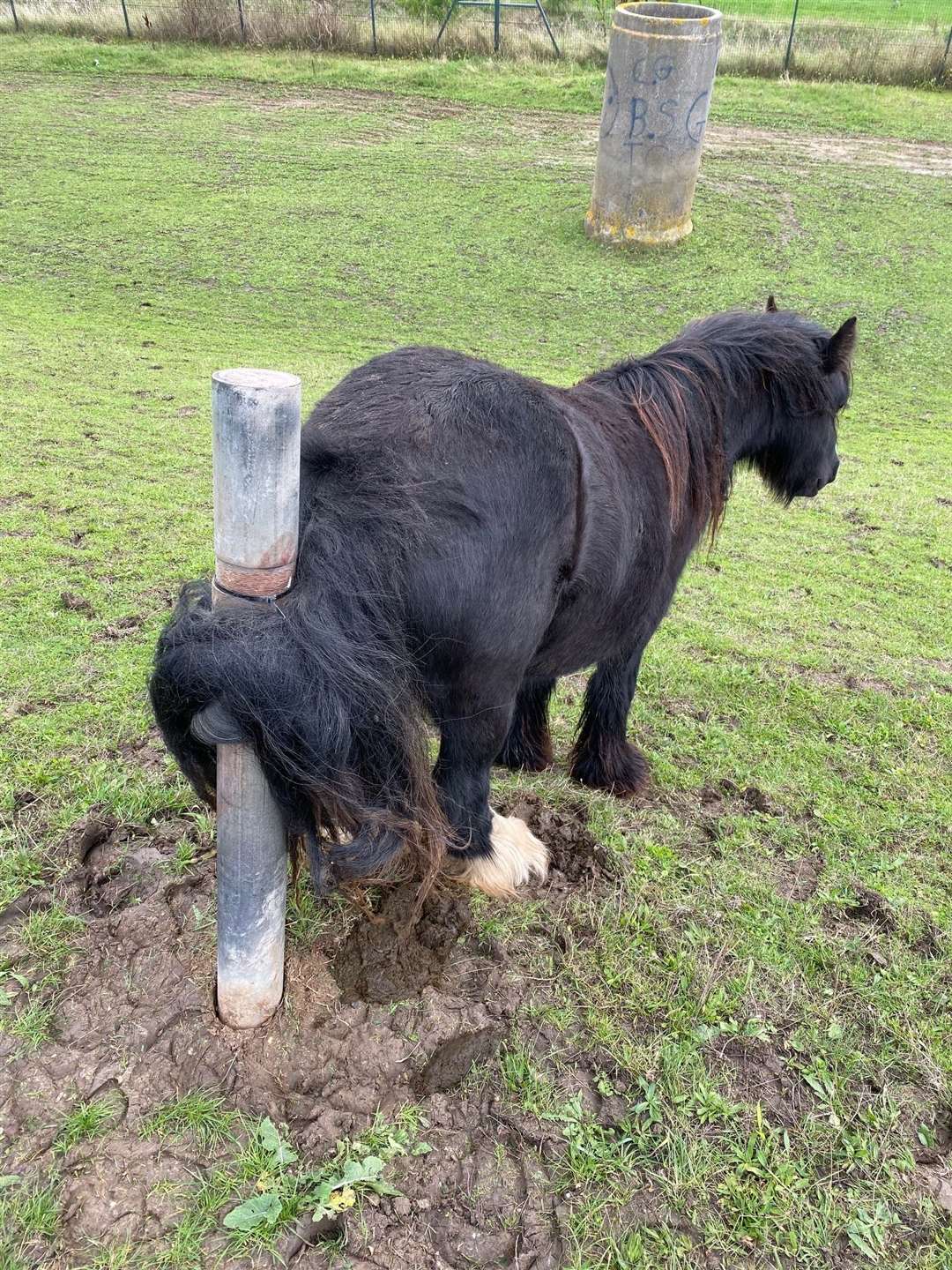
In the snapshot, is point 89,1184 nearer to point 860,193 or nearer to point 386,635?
point 386,635

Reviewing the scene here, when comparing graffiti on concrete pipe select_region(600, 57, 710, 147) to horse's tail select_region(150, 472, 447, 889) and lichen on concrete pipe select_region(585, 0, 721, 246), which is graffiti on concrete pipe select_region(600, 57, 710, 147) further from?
horse's tail select_region(150, 472, 447, 889)

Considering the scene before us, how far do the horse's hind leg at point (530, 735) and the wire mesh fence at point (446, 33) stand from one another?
611 inches

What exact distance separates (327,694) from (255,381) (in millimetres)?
552

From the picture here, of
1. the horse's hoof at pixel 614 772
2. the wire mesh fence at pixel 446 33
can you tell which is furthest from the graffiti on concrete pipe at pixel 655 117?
the horse's hoof at pixel 614 772

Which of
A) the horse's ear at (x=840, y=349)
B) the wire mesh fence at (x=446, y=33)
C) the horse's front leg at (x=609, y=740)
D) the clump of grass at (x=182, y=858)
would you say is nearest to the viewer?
the clump of grass at (x=182, y=858)

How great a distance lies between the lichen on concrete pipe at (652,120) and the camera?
28.3 feet

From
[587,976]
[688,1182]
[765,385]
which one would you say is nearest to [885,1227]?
[688,1182]

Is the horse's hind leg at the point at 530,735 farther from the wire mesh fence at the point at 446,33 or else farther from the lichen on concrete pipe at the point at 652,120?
the wire mesh fence at the point at 446,33

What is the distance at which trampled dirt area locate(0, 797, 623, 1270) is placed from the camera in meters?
1.66

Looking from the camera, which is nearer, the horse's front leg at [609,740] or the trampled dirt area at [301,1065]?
the trampled dirt area at [301,1065]

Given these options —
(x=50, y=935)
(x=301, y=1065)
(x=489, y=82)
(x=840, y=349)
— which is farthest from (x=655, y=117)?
(x=301, y=1065)

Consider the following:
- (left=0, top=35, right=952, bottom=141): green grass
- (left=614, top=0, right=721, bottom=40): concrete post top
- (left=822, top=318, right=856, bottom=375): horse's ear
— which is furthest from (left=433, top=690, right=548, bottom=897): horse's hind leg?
(left=0, top=35, right=952, bottom=141): green grass

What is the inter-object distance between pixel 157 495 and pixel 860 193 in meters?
10.4

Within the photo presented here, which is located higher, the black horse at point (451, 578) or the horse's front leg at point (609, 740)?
the black horse at point (451, 578)
